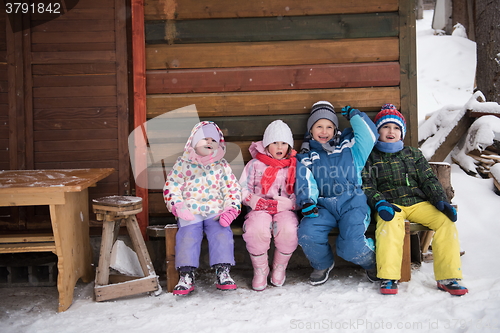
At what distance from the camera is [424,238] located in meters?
3.51

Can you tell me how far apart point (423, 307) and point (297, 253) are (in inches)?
49.1

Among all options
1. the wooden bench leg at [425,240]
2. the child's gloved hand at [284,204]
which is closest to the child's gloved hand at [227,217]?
the child's gloved hand at [284,204]

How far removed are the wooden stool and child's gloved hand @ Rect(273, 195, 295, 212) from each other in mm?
1110

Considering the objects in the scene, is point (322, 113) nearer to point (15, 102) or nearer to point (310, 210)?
point (310, 210)

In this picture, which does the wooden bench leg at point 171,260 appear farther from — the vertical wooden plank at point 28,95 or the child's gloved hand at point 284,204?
the vertical wooden plank at point 28,95

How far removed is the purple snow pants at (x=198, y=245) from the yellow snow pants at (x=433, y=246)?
44.2 inches

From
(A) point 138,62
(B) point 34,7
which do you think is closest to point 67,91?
(A) point 138,62

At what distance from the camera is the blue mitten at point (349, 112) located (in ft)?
10.4

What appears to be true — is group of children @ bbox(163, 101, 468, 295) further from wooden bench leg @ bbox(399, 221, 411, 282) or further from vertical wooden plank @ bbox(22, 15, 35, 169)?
vertical wooden plank @ bbox(22, 15, 35, 169)

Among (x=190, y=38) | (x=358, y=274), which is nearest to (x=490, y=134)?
(x=358, y=274)

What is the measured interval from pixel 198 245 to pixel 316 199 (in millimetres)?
1014

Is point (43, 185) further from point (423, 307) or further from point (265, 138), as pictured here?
point (423, 307)

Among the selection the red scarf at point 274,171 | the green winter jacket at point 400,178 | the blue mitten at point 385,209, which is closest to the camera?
the blue mitten at point 385,209

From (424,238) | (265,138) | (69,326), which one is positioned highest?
(265,138)
